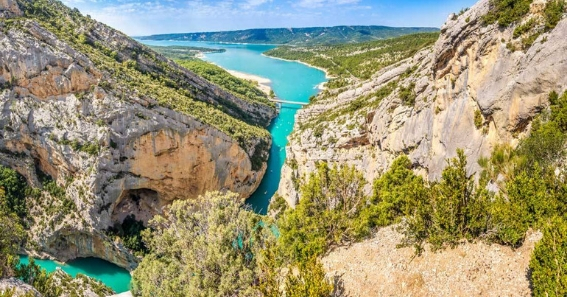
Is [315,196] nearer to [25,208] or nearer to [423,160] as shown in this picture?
[423,160]

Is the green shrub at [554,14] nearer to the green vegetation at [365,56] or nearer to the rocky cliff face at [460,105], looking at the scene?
the rocky cliff face at [460,105]

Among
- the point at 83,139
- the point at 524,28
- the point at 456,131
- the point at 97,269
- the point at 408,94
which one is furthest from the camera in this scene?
the point at 83,139

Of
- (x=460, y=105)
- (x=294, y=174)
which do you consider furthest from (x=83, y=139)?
(x=460, y=105)

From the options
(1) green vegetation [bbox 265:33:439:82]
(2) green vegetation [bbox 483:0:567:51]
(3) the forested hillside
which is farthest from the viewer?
(1) green vegetation [bbox 265:33:439:82]

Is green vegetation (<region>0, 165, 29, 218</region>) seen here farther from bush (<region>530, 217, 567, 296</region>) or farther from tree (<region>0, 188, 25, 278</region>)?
bush (<region>530, 217, 567, 296</region>)

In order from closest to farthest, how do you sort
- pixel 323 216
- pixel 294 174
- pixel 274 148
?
pixel 323 216, pixel 294 174, pixel 274 148

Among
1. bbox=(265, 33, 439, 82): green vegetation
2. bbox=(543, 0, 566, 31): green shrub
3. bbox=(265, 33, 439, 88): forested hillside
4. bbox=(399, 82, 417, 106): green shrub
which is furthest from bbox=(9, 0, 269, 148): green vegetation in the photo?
bbox=(265, 33, 439, 82): green vegetation

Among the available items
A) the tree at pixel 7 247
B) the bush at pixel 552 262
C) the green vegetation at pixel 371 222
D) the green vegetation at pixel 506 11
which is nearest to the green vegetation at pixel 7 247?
the tree at pixel 7 247

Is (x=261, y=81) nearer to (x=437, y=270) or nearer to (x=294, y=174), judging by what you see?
(x=294, y=174)
